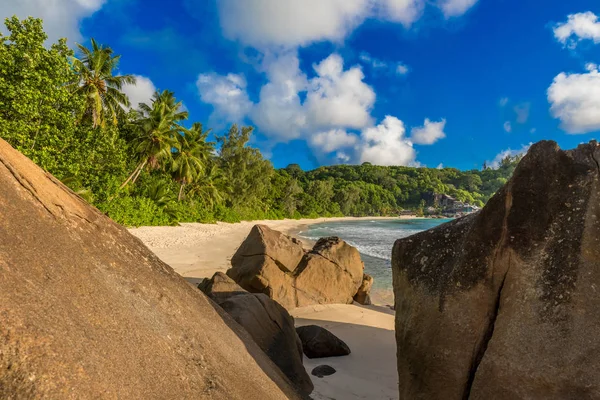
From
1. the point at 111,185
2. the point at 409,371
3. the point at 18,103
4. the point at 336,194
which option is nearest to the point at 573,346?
the point at 409,371

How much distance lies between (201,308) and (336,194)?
328 feet

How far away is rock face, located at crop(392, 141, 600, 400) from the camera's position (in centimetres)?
278

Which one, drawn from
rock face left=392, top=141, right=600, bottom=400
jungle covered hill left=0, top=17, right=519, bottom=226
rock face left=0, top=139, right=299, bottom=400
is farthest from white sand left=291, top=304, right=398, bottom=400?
jungle covered hill left=0, top=17, right=519, bottom=226

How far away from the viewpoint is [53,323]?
1770mm

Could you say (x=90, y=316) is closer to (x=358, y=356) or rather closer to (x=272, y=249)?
(x=358, y=356)

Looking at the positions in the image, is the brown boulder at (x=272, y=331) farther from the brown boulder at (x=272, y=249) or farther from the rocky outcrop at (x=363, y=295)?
the rocky outcrop at (x=363, y=295)

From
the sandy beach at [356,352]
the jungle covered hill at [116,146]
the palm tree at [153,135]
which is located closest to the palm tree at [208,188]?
the jungle covered hill at [116,146]

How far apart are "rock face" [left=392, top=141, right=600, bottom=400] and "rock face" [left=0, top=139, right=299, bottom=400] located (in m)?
1.54

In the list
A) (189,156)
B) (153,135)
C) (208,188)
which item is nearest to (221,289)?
(153,135)

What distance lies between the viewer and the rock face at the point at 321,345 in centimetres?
563

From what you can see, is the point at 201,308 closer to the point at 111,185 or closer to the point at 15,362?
the point at 15,362

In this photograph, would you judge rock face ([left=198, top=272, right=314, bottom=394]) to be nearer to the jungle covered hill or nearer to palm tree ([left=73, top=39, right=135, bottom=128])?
the jungle covered hill

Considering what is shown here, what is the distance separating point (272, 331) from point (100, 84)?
26912 mm

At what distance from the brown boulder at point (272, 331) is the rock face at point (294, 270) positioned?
132 inches
